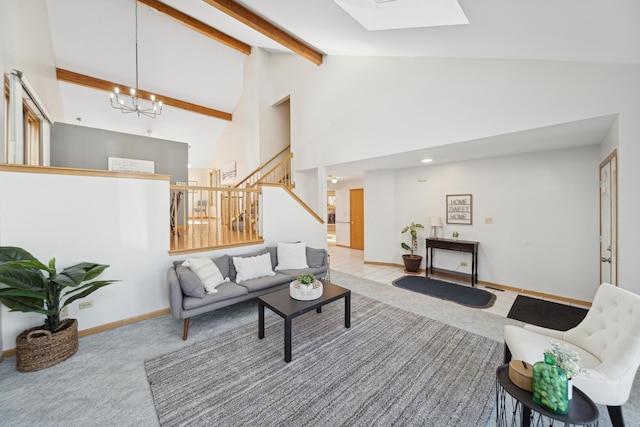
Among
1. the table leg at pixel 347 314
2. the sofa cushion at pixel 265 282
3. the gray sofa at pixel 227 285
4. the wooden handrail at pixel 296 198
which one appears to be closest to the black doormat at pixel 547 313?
the table leg at pixel 347 314

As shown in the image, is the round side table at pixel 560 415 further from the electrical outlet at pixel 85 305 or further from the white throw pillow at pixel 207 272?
the electrical outlet at pixel 85 305

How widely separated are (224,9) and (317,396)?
546 cm

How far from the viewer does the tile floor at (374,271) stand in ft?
12.1

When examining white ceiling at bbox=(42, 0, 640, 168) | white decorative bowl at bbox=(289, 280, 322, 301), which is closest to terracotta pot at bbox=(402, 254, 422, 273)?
white decorative bowl at bbox=(289, 280, 322, 301)

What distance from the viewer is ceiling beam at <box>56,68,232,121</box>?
20.7 feet

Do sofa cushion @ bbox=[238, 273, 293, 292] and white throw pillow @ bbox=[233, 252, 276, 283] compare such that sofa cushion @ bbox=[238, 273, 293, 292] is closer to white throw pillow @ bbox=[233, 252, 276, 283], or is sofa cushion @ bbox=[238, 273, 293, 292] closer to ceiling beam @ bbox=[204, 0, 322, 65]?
white throw pillow @ bbox=[233, 252, 276, 283]

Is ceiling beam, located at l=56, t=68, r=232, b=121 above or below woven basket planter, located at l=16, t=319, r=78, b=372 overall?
above

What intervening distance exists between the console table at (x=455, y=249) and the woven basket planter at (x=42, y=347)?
5363 millimetres

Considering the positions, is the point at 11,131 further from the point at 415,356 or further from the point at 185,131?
the point at 185,131

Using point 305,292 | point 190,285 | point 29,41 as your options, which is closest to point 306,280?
point 305,292

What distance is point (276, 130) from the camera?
7539mm

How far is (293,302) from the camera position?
2.66m

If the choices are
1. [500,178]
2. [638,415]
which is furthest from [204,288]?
[500,178]

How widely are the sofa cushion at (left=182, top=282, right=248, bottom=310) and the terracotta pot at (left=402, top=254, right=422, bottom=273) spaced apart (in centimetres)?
364
